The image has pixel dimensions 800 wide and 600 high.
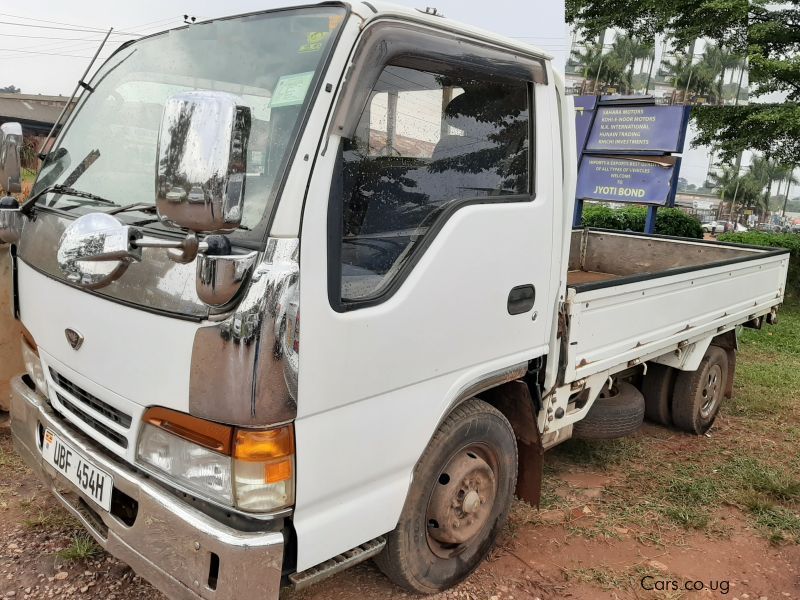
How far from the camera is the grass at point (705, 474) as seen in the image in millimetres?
3582

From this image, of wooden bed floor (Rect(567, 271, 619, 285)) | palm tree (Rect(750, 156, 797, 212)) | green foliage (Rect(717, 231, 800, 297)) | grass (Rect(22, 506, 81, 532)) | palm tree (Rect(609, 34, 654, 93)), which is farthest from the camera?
palm tree (Rect(750, 156, 797, 212))

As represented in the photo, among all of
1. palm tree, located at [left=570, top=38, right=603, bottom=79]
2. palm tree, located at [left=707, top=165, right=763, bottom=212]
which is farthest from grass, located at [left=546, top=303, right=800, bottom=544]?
palm tree, located at [left=707, top=165, right=763, bottom=212]

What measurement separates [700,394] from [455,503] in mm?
2900

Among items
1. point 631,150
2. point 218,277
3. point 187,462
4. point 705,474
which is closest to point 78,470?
point 187,462

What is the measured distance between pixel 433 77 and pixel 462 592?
6.87 feet

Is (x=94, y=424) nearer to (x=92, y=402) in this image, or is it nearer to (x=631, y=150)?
(x=92, y=402)

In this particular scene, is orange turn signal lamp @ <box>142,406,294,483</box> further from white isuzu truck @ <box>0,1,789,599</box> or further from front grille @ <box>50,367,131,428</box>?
front grille @ <box>50,367,131,428</box>

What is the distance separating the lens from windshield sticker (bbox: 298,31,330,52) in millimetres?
2080

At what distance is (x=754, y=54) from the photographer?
10430 mm

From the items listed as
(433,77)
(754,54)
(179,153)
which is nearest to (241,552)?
(179,153)

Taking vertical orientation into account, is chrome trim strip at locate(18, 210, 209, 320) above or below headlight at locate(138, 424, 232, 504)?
above

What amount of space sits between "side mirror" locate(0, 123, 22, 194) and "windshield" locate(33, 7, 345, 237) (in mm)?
102

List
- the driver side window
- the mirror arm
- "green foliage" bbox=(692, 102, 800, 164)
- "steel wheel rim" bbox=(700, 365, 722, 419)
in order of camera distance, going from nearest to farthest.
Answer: the mirror arm
the driver side window
"steel wheel rim" bbox=(700, 365, 722, 419)
"green foliage" bbox=(692, 102, 800, 164)

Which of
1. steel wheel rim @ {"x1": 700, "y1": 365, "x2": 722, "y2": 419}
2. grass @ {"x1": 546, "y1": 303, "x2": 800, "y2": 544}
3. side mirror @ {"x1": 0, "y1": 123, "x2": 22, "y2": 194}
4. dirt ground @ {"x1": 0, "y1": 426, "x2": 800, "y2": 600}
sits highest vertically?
side mirror @ {"x1": 0, "y1": 123, "x2": 22, "y2": 194}
